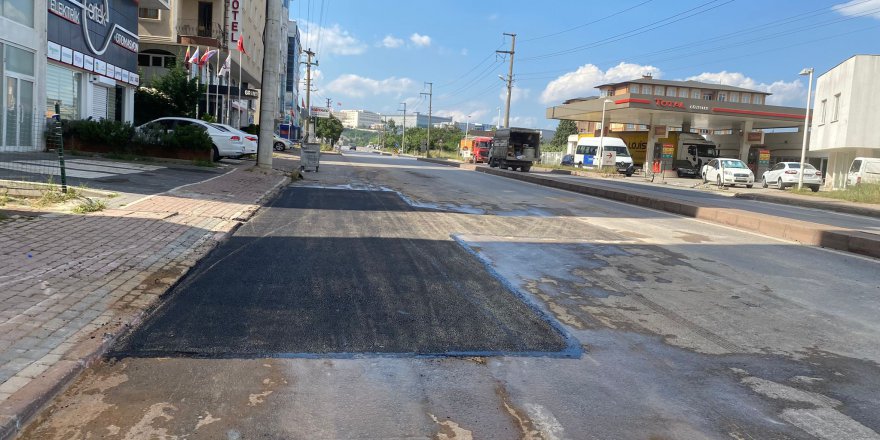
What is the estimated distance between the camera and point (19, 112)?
58.2 feet

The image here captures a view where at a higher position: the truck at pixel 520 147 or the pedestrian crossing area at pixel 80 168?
the truck at pixel 520 147

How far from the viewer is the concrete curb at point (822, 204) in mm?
21825

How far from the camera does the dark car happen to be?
48.1m

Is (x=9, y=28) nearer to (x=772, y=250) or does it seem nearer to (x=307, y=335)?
(x=307, y=335)

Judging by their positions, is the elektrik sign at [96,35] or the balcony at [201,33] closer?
the elektrik sign at [96,35]

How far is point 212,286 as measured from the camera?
611cm

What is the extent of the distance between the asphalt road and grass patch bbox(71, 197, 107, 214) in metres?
3.42

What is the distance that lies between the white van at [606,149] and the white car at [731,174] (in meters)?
12.0

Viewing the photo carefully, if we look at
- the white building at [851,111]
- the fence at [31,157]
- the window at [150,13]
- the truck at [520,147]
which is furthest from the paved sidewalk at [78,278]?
the white building at [851,111]

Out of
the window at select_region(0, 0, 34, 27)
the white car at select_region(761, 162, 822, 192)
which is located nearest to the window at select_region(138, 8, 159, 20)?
the window at select_region(0, 0, 34, 27)

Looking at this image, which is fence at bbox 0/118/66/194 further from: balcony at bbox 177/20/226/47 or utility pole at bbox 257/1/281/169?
balcony at bbox 177/20/226/47

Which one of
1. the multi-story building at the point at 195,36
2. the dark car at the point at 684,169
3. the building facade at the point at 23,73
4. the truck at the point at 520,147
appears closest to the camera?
the building facade at the point at 23,73

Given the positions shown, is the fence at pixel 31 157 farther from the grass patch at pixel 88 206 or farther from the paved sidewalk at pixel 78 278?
the paved sidewalk at pixel 78 278

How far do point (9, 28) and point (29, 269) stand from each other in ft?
45.9
